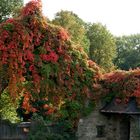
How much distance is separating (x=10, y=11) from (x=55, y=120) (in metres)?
19.3

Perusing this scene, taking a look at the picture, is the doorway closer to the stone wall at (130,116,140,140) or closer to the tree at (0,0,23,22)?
the stone wall at (130,116,140,140)

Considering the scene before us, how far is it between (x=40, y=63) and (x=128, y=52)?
1713 inches

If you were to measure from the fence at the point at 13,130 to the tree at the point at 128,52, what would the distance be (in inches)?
1492

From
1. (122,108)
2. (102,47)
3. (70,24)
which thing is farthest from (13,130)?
(102,47)

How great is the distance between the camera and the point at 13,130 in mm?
23578

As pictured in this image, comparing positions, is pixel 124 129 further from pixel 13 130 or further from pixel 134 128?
pixel 13 130

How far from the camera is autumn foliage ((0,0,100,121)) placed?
21953mm

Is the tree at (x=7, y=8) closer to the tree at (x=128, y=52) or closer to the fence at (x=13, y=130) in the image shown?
the fence at (x=13, y=130)

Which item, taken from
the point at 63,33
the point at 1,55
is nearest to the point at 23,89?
the point at 1,55

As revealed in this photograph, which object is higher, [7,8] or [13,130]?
[7,8]

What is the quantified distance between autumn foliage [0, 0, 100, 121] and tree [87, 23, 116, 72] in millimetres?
30066

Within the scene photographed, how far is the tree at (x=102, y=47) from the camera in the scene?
5466 cm

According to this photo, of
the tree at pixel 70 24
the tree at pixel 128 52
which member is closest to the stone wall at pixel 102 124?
the tree at pixel 70 24

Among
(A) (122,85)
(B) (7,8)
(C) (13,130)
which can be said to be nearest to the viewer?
(C) (13,130)
